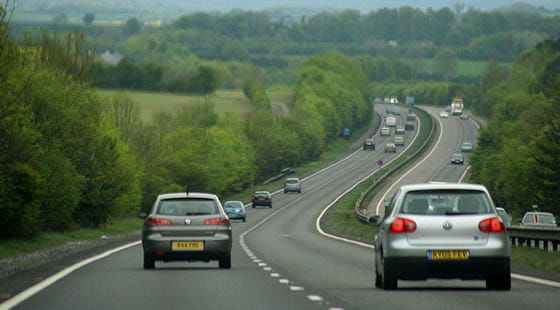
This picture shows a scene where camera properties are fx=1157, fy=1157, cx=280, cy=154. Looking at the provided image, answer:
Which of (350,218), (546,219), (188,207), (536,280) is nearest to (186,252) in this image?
(188,207)

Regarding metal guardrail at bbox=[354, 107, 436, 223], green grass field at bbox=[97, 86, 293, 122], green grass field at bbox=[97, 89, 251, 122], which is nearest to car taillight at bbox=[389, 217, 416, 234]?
metal guardrail at bbox=[354, 107, 436, 223]

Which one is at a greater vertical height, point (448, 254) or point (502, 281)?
point (448, 254)

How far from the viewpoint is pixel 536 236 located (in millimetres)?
32219

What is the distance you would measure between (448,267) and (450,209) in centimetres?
87

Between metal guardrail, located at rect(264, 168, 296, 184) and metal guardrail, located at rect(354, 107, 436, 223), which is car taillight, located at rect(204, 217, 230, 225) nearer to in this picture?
metal guardrail, located at rect(354, 107, 436, 223)

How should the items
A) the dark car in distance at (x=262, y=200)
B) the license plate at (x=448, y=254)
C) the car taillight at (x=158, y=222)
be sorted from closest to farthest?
the license plate at (x=448, y=254) < the car taillight at (x=158, y=222) < the dark car in distance at (x=262, y=200)

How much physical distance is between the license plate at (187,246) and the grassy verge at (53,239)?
6.73m

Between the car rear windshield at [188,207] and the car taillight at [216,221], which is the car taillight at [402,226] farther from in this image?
the car rear windshield at [188,207]

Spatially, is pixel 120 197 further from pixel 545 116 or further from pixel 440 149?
pixel 440 149

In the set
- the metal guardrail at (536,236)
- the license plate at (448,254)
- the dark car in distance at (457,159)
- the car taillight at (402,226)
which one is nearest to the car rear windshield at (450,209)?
the car taillight at (402,226)

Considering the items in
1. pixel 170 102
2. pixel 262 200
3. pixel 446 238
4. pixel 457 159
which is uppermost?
pixel 446 238

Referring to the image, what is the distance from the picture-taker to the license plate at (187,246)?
23266 mm

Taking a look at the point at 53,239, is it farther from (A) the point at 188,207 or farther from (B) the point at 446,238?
(B) the point at 446,238

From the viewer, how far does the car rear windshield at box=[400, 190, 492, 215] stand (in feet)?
55.0
